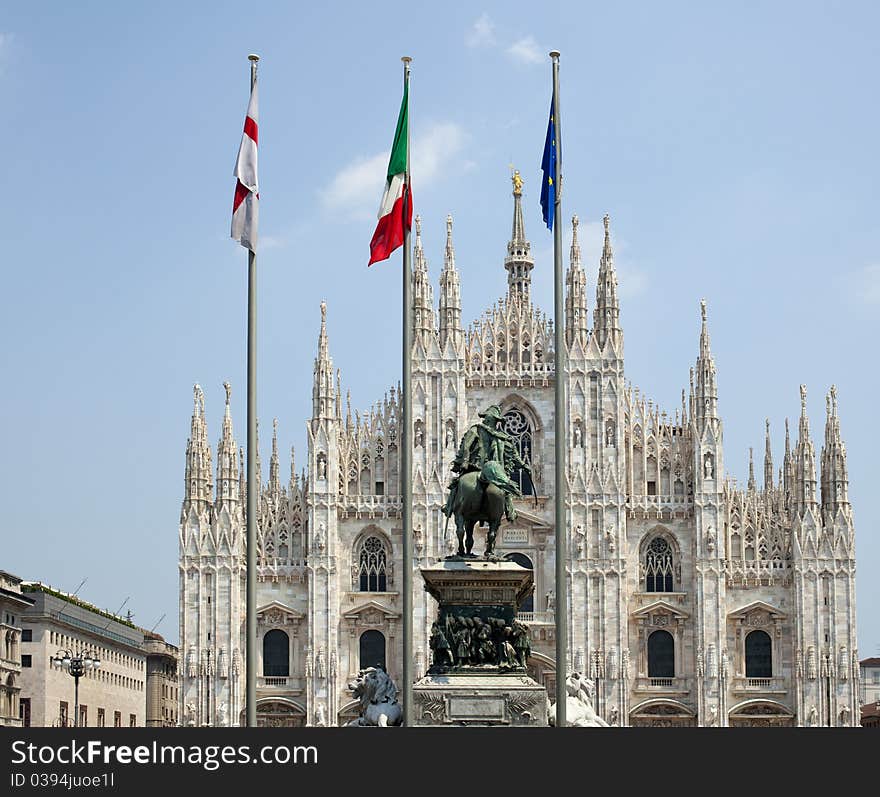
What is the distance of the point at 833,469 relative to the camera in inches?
3024

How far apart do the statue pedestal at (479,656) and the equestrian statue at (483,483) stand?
1.84 feet

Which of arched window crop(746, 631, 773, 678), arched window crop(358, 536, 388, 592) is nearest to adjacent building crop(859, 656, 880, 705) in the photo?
arched window crop(746, 631, 773, 678)

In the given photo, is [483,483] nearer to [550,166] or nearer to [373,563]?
[550,166]

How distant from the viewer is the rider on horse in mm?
30109

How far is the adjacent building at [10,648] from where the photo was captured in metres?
77.1

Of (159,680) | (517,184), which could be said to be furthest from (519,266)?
(159,680)

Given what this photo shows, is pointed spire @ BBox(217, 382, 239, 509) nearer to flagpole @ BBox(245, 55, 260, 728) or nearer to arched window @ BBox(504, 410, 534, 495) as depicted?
arched window @ BBox(504, 410, 534, 495)

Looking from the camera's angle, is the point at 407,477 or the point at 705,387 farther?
the point at 705,387

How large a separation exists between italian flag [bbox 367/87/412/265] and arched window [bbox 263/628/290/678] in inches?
1819

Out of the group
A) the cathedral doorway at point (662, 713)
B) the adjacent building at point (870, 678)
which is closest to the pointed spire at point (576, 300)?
the cathedral doorway at point (662, 713)

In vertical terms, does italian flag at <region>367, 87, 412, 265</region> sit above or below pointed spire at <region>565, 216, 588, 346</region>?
below

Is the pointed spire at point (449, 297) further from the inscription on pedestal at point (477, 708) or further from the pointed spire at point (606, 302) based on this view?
the inscription on pedestal at point (477, 708)

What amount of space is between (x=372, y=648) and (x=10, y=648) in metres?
17.0
